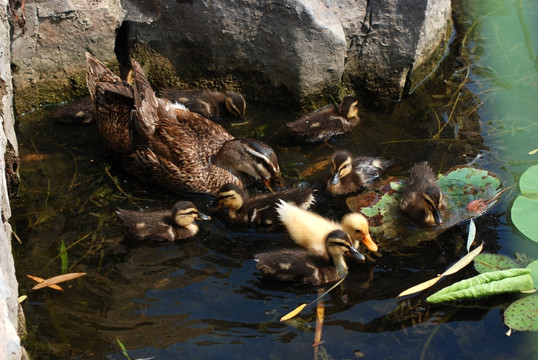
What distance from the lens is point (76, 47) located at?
6141mm

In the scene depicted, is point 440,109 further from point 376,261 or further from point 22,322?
point 22,322

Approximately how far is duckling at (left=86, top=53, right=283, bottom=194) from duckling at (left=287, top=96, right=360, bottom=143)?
54 centimetres

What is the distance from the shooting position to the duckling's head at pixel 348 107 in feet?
19.0

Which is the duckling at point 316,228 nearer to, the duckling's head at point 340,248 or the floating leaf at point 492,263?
the duckling's head at point 340,248

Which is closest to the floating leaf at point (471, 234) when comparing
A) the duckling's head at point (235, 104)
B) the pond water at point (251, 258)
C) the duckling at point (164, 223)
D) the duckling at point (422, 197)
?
the pond water at point (251, 258)

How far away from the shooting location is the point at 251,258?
462 centimetres

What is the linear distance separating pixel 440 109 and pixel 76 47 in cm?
306

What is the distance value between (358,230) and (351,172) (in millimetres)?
776

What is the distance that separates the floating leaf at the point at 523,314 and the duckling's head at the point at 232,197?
184cm

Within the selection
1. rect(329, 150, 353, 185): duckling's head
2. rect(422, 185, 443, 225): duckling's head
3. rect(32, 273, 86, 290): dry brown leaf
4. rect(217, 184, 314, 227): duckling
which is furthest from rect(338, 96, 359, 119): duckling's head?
rect(32, 273, 86, 290): dry brown leaf

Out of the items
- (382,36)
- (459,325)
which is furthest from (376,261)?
(382,36)

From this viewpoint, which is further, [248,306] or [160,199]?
[160,199]

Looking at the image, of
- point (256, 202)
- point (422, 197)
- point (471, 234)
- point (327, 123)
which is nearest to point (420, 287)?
point (471, 234)

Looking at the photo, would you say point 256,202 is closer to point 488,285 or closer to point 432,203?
point 432,203
